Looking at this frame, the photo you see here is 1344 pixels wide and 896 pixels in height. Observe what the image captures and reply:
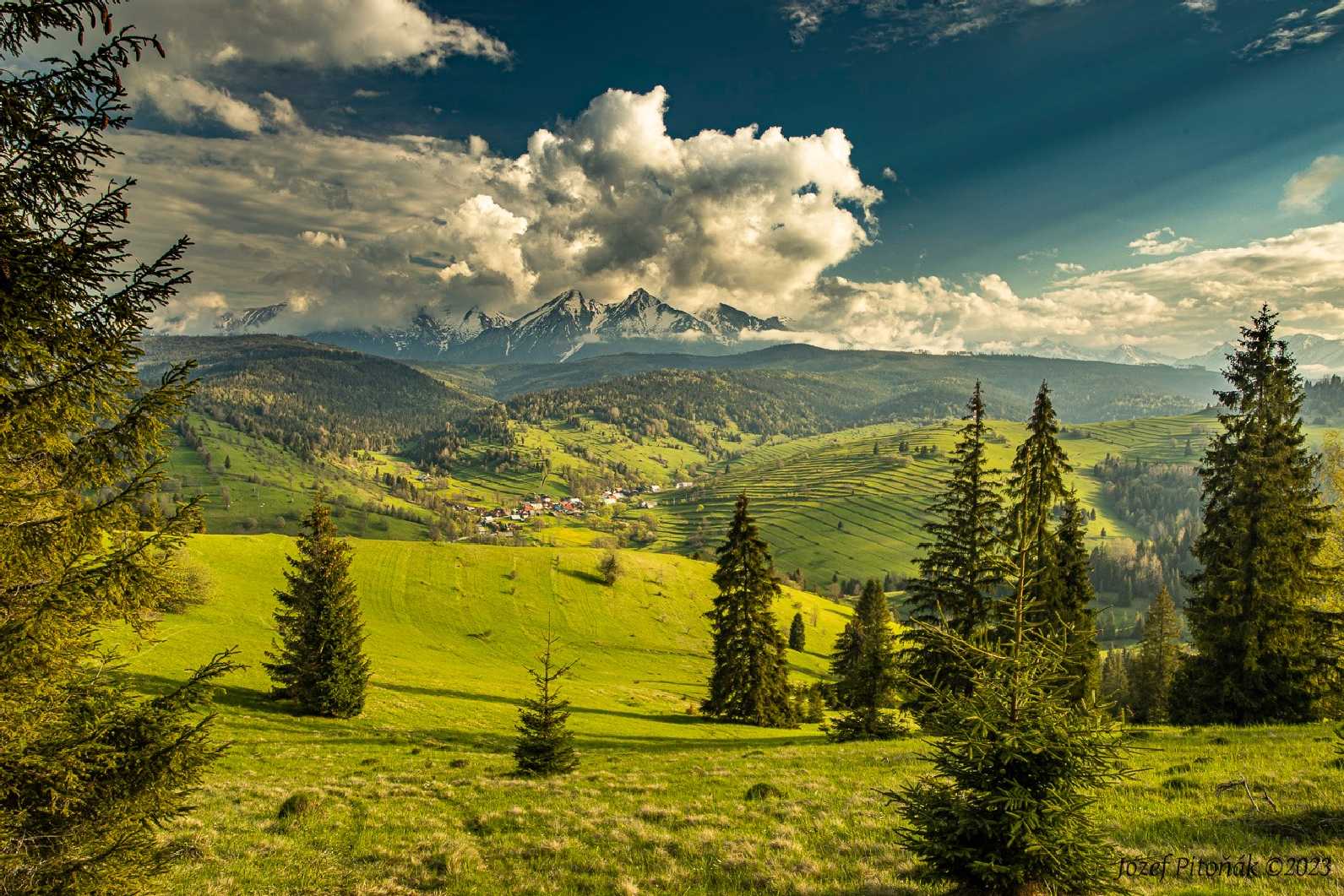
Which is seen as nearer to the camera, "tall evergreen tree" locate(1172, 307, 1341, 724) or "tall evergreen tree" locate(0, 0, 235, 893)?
"tall evergreen tree" locate(0, 0, 235, 893)

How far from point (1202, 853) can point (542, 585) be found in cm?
10334

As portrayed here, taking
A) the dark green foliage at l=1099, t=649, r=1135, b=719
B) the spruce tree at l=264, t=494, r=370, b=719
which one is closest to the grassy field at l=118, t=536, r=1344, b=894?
the spruce tree at l=264, t=494, r=370, b=719

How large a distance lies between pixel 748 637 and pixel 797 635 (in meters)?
66.3

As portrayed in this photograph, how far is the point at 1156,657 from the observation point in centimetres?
7369

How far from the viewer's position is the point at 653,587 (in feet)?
384

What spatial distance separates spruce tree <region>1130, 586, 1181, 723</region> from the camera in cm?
6962

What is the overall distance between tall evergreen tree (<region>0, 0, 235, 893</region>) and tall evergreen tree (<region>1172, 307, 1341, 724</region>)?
40.5 metres

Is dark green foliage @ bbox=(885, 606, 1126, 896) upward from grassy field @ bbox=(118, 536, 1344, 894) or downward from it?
upward

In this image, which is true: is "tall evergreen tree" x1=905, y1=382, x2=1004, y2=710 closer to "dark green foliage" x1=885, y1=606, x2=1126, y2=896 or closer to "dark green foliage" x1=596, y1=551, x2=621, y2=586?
"dark green foliage" x1=885, y1=606, x2=1126, y2=896

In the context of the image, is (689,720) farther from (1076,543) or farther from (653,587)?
(653,587)

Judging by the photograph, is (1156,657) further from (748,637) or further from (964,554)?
(964,554)

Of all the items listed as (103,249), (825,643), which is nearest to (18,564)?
(103,249)

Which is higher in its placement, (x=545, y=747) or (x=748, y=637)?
(x=748, y=637)

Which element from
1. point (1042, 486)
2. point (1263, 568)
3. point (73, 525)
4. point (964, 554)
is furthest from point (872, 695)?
point (73, 525)
